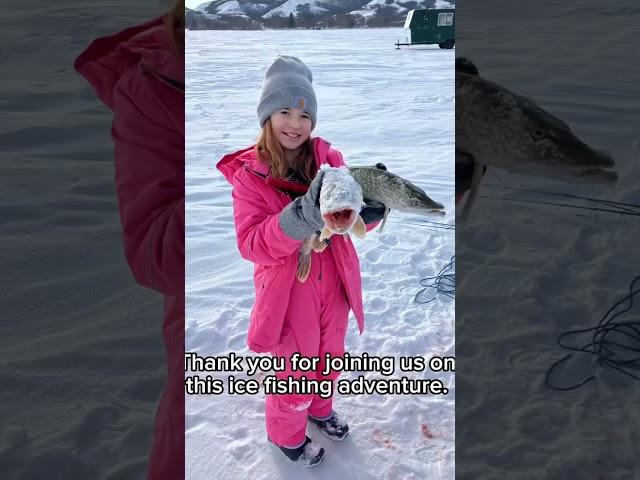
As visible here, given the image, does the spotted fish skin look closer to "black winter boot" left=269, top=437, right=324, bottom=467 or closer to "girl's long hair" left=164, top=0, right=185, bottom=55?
"girl's long hair" left=164, top=0, right=185, bottom=55

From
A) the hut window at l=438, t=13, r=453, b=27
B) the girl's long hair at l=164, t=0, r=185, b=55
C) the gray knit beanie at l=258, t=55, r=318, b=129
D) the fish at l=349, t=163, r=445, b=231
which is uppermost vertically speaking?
the hut window at l=438, t=13, r=453, b=27

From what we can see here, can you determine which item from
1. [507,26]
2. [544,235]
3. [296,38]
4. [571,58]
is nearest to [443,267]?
A: [296,38]

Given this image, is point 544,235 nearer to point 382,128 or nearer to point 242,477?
point 382,128

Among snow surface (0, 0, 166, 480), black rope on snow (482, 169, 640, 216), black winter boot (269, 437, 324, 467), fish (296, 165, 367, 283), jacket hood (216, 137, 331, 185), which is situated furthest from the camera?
black rope on snow (482, 169, 640, 216)

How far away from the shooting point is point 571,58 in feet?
4.69

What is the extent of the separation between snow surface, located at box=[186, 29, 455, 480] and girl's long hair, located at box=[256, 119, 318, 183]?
0.03 meters

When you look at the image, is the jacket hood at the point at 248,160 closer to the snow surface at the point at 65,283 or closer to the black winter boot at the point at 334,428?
the snow surface at the point at 65,283

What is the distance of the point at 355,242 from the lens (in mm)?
1086

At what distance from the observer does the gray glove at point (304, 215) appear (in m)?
0.93

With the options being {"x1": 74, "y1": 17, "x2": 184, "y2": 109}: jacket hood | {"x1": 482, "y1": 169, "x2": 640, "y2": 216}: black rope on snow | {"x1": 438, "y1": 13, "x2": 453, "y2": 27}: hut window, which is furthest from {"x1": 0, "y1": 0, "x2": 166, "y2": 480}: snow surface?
{"x1": 482, "y1": 169, "x2": 640, "y2": 216}: black rope on snow

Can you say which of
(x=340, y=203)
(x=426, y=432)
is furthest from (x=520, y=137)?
(x=426, y=432)

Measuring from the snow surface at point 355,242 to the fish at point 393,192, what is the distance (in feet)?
0.20

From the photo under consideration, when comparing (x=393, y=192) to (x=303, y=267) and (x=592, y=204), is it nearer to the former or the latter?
(x=303, y=267)

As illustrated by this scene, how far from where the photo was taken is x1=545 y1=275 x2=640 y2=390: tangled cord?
160cm
